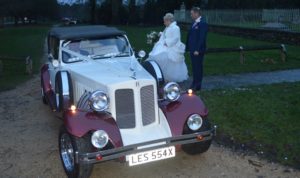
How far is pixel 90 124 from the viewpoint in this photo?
217 inches

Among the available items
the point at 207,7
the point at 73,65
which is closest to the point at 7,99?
the point at 73,65

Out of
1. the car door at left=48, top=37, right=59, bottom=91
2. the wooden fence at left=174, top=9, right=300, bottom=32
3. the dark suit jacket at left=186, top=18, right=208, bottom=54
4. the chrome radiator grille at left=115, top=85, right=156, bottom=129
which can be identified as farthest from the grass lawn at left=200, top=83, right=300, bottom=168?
the wooden fence at left=174, top=9, right=300, bottom=32

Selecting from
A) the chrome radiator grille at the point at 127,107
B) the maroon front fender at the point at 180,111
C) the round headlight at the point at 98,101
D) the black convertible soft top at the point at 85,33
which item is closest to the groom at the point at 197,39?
the black convertible soft top at the point at 85,33

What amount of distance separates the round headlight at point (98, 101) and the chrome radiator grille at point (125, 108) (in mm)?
196

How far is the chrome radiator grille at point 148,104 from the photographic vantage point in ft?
19.5

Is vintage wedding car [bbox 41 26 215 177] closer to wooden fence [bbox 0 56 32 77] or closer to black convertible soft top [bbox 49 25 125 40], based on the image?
black convertible soft top [bbox 49 25 125 40]

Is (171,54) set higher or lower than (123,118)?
higher

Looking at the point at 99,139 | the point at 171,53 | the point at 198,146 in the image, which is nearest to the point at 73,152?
the point at 99,139

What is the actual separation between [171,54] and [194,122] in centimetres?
510

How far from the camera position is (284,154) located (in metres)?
6.38

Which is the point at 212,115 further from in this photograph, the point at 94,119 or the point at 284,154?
the point at 94,119

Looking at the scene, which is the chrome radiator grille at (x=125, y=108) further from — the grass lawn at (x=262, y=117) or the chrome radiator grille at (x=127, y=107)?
Answer: the grass lawn at (x=262, y=117)

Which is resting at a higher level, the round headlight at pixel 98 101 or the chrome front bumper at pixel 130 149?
the round headlight at pixel 98 101

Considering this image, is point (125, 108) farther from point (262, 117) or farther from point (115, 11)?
point (115, 11)
